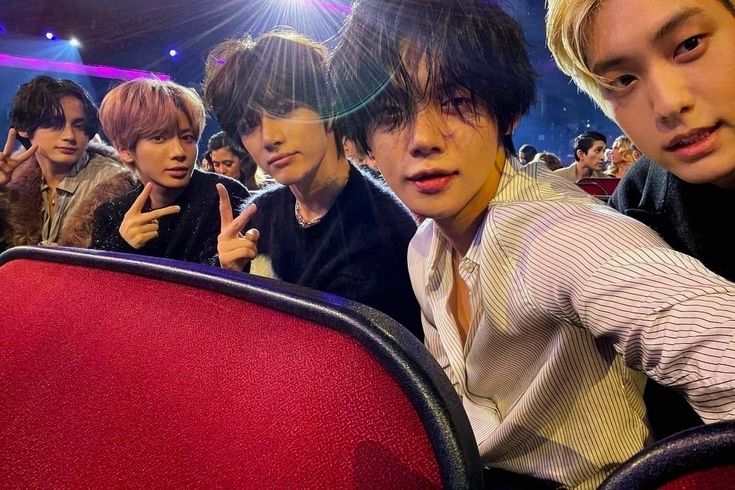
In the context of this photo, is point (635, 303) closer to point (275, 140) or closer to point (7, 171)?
point (275, 140)

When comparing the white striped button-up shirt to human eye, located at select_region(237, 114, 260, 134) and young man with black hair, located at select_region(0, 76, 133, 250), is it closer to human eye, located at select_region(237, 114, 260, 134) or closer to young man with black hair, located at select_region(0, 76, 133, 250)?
human eye, located at select_region(237, 114, 260, 134)

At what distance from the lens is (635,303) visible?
0.43m

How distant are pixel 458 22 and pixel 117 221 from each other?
1.41 meters

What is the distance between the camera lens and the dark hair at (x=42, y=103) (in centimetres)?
209

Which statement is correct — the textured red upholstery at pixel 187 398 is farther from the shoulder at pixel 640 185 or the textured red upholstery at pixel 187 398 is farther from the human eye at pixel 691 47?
the shoulder at pixel 640 185

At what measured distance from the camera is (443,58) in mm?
730

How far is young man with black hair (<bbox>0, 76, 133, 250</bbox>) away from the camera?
210 centimetres

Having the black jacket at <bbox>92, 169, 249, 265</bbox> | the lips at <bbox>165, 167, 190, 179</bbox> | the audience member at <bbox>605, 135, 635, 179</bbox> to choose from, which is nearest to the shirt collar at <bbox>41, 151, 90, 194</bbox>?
the black jacket at <bbox>92, 169, 249, 265</bbox>

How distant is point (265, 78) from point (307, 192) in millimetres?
296

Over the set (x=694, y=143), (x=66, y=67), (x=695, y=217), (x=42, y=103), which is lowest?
(x=695, y=217)

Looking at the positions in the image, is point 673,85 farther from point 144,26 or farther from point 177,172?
point 144,26

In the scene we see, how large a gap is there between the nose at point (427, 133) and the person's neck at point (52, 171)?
198cm

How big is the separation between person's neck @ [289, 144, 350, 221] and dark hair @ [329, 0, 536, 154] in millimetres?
435

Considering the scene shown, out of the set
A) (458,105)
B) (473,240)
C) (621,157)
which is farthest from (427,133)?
(621,157)
